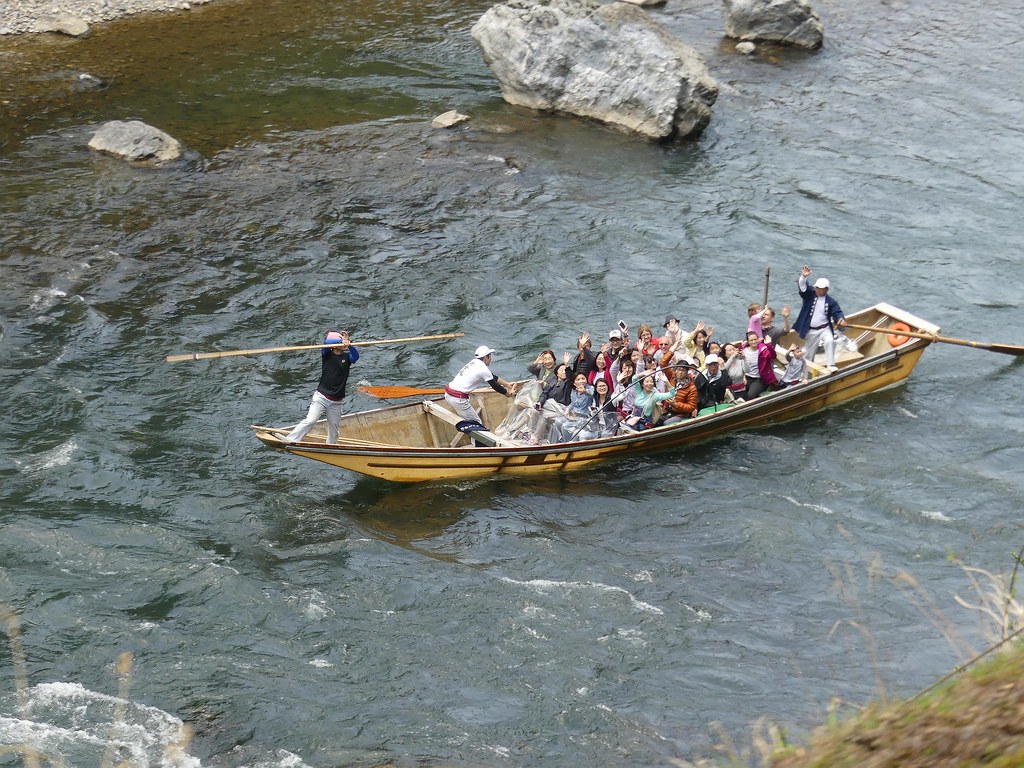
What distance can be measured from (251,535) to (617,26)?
60.0 feet

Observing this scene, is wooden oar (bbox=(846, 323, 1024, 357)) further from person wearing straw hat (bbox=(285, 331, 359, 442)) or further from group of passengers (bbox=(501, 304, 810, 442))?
person wearing straw hat (bbox=(285, 331, 359, 442))

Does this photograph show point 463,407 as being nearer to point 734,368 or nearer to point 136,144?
point 734,368

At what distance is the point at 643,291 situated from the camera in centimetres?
2122

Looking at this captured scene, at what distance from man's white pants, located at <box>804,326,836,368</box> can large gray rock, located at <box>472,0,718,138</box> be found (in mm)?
9969

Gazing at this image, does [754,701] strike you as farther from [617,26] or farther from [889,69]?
[889,69]

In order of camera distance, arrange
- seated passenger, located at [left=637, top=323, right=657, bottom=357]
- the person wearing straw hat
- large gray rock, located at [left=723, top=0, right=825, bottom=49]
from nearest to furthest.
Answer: the person wearing straw hat, seated passenger, located at [left=637, top=323, right=657, bottom=357], large gray rock, located at [left=723, top=0, right=825, bottom=49]

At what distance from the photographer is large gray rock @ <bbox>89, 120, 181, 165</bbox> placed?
993 inches

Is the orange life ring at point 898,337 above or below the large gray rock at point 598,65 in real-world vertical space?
below

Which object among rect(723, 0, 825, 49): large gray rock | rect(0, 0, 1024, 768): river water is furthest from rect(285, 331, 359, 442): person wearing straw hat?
rect(723, 0, 825, 49): large gray rock

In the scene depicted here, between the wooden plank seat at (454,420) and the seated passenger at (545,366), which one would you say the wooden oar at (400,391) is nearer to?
the wooden plank seat at (454,420)

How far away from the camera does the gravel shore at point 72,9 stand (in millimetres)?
31016

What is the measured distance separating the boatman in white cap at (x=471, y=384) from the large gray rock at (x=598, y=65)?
12.9 meters

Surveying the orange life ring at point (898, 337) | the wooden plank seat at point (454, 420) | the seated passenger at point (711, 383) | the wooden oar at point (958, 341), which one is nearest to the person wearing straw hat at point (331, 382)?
the wooden plank seat at point (454, 420)

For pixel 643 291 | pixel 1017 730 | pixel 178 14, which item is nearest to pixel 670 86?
pixel 643 291
